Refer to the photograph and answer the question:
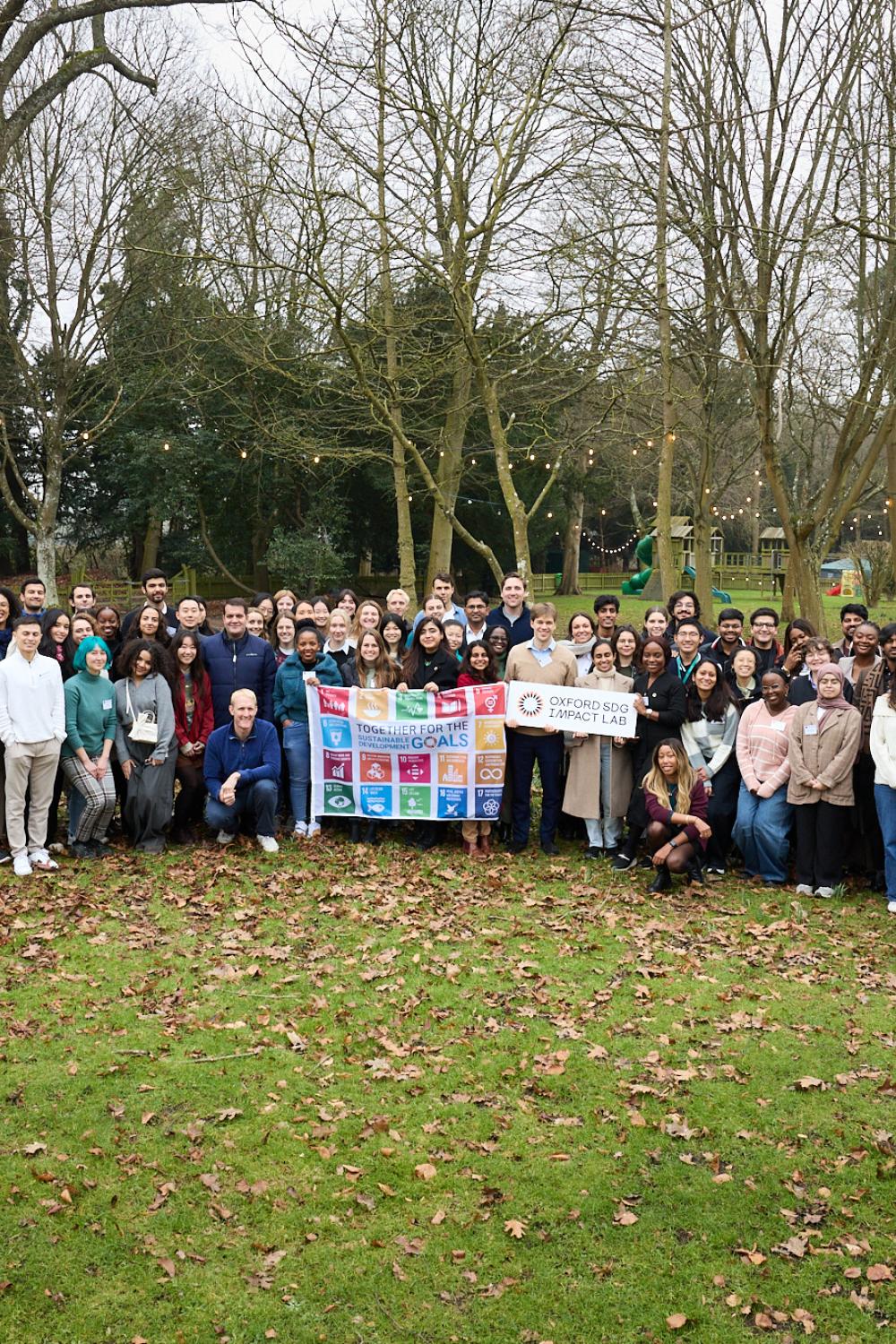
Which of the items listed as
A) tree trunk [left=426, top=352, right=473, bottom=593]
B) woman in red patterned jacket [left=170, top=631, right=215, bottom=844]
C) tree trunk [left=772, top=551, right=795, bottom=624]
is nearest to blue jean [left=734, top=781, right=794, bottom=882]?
woman in red patterned jacket [left=170, top=631, right=215, bottom=844]

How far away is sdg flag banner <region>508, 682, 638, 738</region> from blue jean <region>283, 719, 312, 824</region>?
2003 mm

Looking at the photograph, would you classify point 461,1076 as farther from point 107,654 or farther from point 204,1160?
point 107,654

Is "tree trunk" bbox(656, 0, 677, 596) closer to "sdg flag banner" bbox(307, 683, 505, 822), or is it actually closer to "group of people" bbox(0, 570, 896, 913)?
"group of people" bbox(0, 570, 896, 913)

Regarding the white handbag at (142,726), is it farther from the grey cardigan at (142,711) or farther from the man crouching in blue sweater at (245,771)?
the man crouching in blue sweater at (245,771)

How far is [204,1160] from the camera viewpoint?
17.7ft

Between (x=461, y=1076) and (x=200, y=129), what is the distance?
73.2ft

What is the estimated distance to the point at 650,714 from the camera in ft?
31.8

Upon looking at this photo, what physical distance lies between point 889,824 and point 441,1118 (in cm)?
489

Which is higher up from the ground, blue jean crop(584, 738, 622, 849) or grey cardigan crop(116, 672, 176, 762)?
grey cardigan crop(116, 672, 176, 762)

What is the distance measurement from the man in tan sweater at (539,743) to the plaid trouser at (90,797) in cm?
367

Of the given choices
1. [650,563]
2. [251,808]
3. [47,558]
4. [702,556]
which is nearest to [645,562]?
[650,563]

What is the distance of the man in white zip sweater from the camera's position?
921cm

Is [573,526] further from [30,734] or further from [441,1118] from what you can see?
[441,1118]

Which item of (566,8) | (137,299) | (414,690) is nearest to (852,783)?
(414,690)
